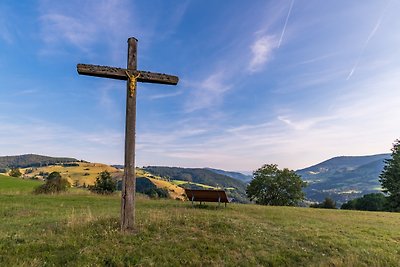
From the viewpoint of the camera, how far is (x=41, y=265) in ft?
18.9

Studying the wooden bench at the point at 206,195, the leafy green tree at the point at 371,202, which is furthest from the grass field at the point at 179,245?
the leafy green tree at the point at 371,202

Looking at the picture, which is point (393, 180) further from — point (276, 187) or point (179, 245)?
point (179, 245)

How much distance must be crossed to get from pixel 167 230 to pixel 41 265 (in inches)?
142

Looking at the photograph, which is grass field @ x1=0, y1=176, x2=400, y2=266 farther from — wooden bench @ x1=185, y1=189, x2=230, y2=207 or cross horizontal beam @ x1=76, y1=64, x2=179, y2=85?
wooden bench @ x1=185, y1=189, x2=230, y2=207

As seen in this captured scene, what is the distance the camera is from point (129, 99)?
29.5 feet

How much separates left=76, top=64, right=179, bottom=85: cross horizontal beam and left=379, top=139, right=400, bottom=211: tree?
41.0 meters

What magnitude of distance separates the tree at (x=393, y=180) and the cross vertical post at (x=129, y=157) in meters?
42.0

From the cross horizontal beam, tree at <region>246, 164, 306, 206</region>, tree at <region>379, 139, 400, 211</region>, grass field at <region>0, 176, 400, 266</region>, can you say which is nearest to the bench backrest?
grass field at <region>0, 176, 400, 266</region>

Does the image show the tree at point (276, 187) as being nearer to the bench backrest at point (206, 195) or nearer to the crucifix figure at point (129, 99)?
the bench backrest at point (206, 195)

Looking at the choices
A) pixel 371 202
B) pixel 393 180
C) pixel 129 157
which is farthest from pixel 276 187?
pixel 129 157

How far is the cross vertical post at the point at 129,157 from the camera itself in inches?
324

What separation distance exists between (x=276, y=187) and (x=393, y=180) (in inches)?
668

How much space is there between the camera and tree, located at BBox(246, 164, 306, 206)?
1793 inches

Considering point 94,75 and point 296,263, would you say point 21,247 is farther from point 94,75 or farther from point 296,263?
point 296,263
